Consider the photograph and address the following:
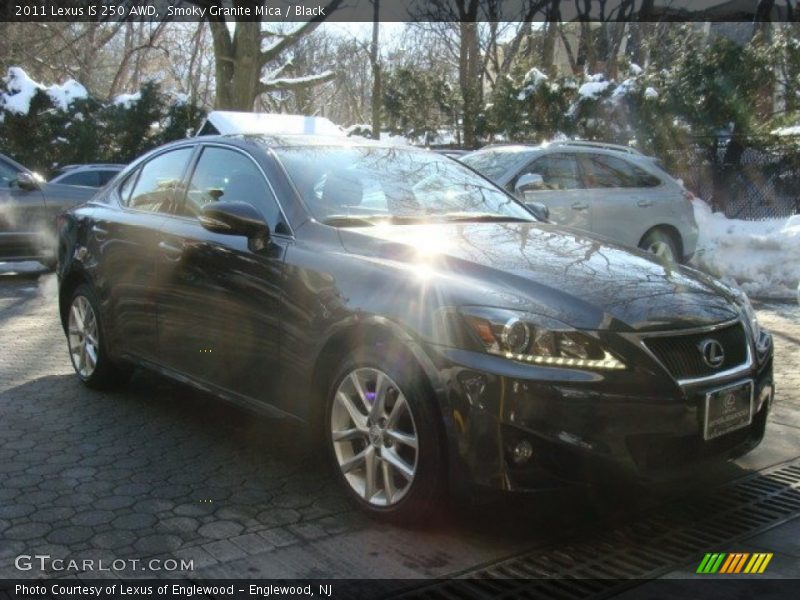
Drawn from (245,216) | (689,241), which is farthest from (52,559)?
(689,241)

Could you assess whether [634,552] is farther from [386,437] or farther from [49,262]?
[49,262]

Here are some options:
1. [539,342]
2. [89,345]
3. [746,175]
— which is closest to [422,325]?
[539,342]

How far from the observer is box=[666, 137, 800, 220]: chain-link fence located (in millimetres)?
15203

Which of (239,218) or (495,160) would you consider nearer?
(239,218)

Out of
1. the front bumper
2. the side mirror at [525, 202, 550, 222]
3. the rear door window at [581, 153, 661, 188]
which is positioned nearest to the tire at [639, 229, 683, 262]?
the rear door window at [581, 153, 661, 188]

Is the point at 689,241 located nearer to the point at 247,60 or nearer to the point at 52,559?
the point at 52,559

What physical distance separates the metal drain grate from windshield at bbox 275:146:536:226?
1754 millimetres

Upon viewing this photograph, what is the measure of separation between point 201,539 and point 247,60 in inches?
782

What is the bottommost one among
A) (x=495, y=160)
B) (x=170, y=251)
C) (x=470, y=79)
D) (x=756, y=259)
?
(x=756, y=259)

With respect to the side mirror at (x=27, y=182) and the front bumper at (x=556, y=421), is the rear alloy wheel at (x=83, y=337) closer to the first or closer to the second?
the front bumper at (x=556, y=421)

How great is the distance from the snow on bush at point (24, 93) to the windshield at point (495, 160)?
1346cm

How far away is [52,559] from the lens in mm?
3254

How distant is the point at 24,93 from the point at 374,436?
19.3m

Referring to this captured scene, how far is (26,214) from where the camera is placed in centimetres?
1080
